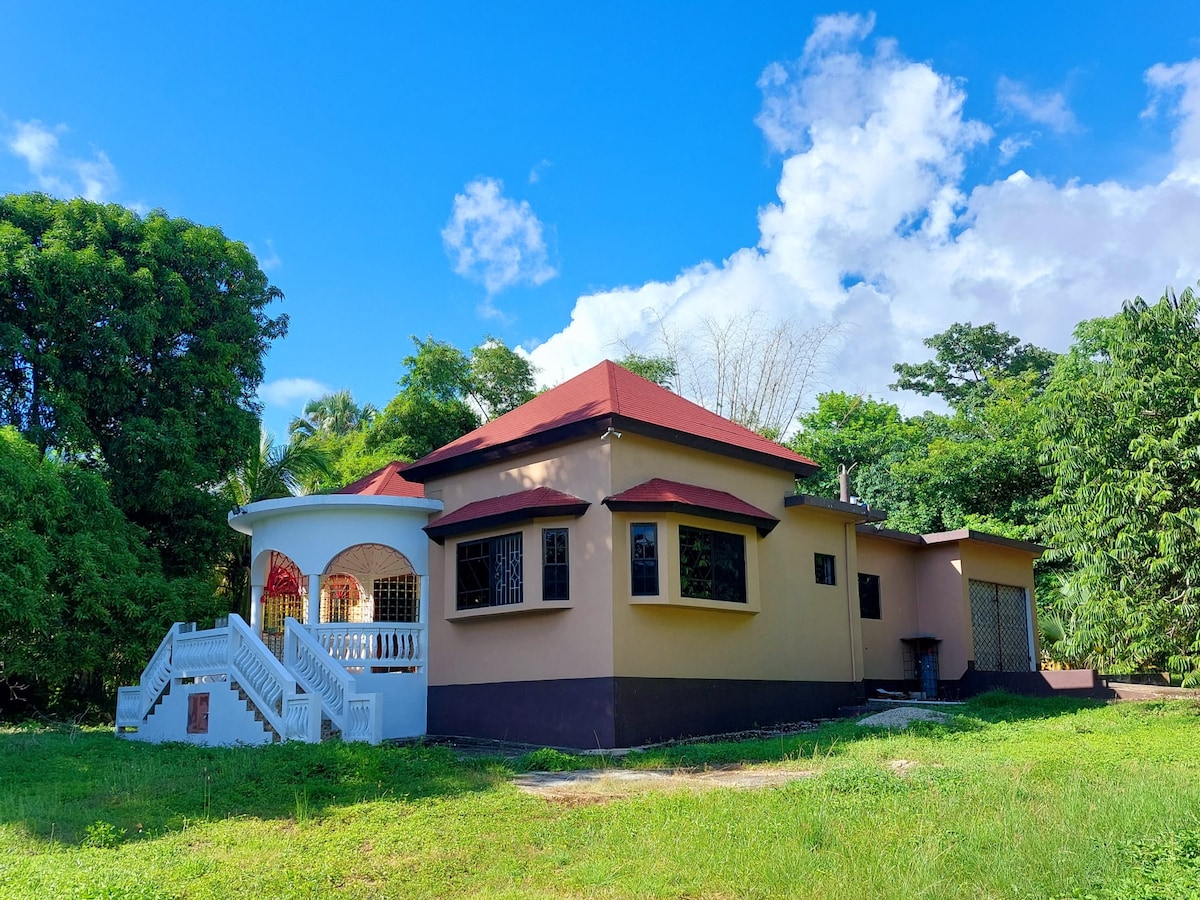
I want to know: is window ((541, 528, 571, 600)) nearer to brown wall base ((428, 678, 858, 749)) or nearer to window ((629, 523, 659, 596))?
window ((629, 523, 659, 596))

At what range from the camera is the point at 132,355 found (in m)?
21.3

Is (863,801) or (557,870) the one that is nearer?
(557,870)

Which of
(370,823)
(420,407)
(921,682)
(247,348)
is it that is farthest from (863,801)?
(420,407)

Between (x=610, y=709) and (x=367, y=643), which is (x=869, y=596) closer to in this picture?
(x=610, y=709)

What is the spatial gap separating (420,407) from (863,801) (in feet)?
75.6

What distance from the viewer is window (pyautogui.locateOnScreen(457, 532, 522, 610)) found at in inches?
587

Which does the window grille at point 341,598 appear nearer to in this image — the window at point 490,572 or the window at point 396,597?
the window at point 396,597

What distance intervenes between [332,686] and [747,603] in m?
6.22

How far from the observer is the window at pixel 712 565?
1458 cm

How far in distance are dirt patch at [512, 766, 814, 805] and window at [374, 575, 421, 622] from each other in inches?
428

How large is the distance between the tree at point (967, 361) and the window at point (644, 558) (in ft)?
87.1

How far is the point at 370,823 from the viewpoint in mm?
8047

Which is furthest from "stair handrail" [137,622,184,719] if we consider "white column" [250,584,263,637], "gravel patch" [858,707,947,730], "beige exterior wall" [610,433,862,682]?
"gravel patch" [858,707,947,730]

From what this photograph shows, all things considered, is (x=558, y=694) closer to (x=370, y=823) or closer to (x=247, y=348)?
(x=370, y=823)
